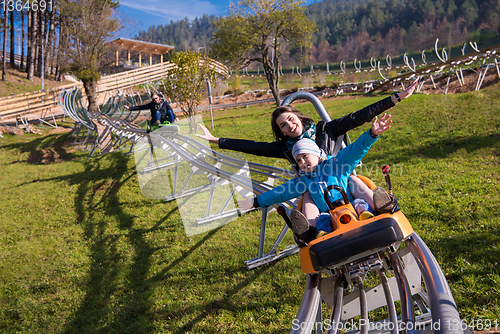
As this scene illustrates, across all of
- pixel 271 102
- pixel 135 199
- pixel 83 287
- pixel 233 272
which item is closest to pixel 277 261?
pixel 233 272

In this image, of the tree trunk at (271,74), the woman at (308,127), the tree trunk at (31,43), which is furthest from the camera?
the tree trunk at (31,43)

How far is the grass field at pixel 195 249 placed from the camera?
3111 millimetres

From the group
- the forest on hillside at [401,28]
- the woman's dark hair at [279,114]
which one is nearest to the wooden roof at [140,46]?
the forest on hillside at [401,28]

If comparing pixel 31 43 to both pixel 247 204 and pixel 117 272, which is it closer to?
pixel 117 272

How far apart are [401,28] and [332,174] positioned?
76.3m

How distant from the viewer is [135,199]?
723 cm

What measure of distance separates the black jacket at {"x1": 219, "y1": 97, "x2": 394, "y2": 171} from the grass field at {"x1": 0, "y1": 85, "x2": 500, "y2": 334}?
4.76 feet

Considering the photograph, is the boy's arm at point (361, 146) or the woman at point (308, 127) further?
the woman at point (308, 127)

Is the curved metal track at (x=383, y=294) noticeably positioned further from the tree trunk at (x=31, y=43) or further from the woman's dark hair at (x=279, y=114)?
the tree trunk at (x=31, y=43)

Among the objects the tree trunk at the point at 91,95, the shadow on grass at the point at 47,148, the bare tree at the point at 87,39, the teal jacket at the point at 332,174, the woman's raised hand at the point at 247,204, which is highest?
the bare tree at the point at 87,39

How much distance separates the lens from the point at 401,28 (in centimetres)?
6538

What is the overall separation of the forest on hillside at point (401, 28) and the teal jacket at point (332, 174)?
37.5 m

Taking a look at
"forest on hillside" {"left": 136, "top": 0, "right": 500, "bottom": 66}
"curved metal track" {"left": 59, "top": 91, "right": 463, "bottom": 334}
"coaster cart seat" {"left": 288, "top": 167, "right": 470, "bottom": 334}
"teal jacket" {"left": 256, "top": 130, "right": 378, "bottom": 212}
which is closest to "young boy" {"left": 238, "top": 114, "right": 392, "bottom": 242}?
"teal jacket" {"left": 256, "top": 130, "right": 378, "bottom": 212}
